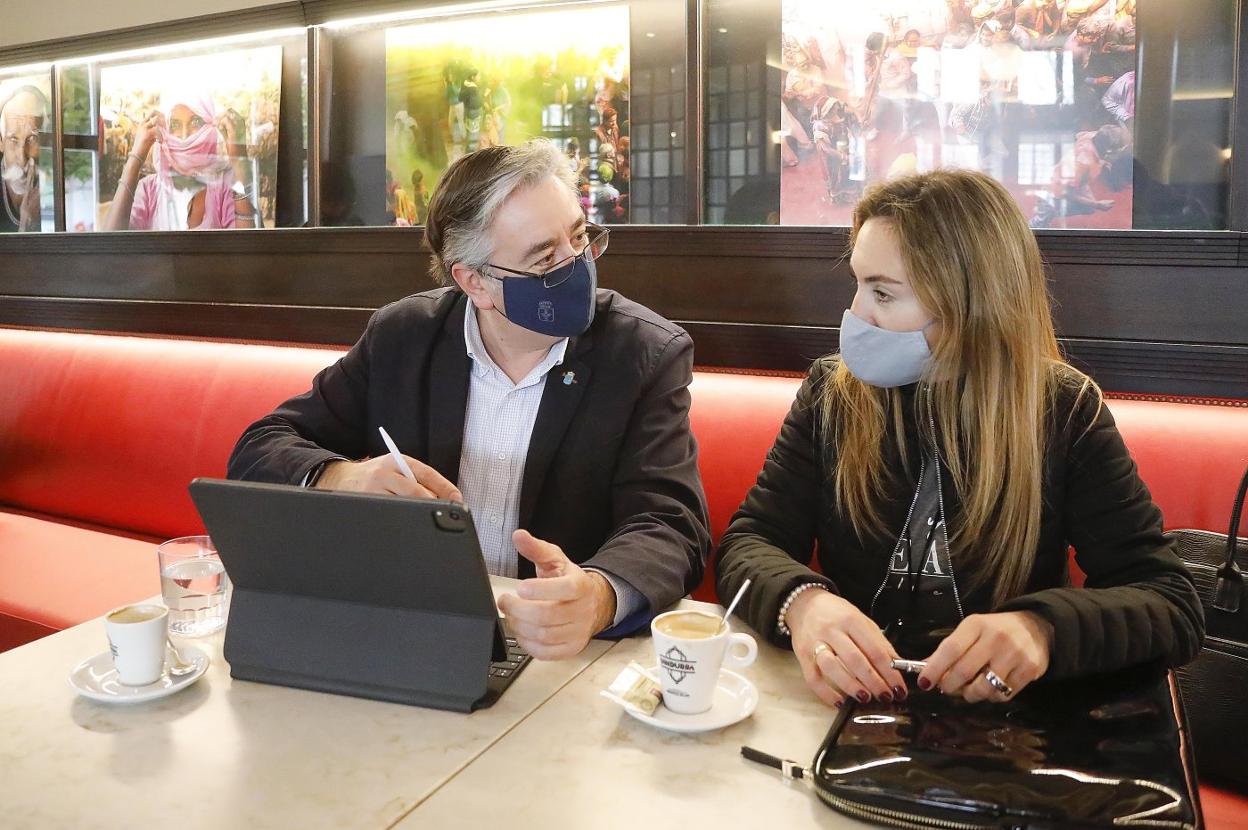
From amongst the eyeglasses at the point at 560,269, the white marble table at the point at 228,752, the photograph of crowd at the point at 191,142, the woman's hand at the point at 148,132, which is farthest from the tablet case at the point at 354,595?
the woman's hand at the point at 148,132

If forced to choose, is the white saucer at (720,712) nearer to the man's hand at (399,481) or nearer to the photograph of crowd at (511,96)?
the man's hand at (399,481)

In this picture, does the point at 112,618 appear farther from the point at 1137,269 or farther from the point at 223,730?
the point at 1137,269

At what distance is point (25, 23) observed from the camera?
12.5 feet

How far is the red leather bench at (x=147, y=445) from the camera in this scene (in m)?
1.81

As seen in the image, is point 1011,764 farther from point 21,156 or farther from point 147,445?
point 21,156

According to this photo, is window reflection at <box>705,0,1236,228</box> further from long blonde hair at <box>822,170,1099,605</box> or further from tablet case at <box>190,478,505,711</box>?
tablet case at <box>190,478,505,711</box>

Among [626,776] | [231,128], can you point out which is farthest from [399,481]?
[231,128]

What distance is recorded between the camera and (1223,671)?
145cm

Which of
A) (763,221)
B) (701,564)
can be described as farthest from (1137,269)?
(701,564)

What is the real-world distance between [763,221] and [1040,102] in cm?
67

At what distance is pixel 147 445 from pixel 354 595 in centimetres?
209

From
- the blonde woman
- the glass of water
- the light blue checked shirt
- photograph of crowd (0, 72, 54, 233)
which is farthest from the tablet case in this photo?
photograph of crowd (0, 72, 54, 233)

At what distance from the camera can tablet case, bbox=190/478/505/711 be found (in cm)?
103

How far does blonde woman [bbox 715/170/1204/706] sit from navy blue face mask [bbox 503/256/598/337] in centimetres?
42
